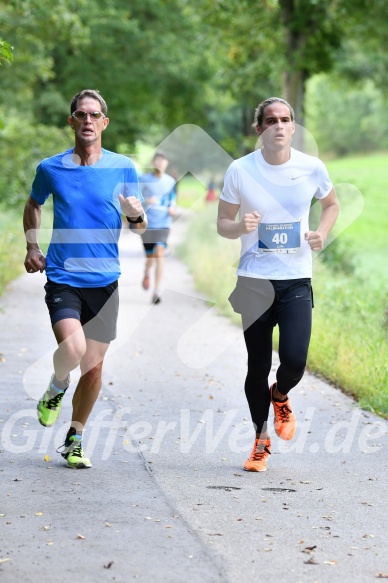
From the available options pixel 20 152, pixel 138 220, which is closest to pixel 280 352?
pixel 138 220

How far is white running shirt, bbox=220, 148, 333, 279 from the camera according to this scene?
19.7 ft

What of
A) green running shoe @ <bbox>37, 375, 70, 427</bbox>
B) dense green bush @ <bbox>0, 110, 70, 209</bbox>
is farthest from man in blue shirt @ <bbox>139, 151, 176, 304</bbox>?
dense green bush @ <bbox>0, 110, 70, 209</bbox>

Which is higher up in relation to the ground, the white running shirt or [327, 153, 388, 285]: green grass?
the white running shirt

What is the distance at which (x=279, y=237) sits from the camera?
19.7 ft

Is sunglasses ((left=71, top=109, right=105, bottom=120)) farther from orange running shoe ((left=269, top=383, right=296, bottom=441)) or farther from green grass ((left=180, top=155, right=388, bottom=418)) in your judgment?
green grass ((left=180, top=155, right=388, bottom=418))

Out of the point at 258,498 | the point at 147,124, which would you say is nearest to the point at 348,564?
the point at 258,498

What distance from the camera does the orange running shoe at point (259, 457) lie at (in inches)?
249

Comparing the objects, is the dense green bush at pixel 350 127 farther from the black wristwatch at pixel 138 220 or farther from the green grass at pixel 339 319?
the black wristwatch at pixel 138 220

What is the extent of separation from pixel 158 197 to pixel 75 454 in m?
8.77

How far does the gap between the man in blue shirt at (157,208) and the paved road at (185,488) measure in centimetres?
458

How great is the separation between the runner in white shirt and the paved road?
0.81 meters

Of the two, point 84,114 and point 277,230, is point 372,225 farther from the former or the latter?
point 84,114

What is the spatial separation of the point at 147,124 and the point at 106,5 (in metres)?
9.47

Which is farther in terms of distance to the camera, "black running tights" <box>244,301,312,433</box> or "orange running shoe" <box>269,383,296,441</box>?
"orange running shoe" <box>269,383,296,441</box>
